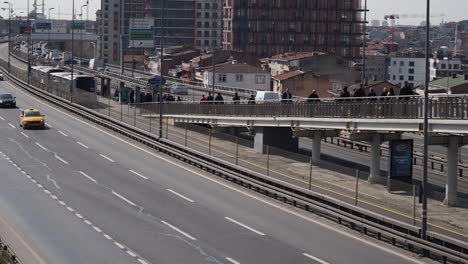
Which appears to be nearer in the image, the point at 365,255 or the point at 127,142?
the point at 365,255

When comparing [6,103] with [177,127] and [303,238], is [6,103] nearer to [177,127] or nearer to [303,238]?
[177,127]

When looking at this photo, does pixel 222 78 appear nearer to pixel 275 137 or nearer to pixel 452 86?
pixel 452 86

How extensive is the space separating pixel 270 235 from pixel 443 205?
7463mm

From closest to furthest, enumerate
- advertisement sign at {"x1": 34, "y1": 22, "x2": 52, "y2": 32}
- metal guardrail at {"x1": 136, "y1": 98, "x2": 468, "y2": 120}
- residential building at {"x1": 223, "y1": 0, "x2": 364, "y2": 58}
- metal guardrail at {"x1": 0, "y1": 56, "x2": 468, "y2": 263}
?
metal guardrail at {"x1": 0, "y1": 56, "x2": 468, "y2": 263} → metal guardrail at {"x1": 136, "y1": 98, "x2": 468, "y2": 120} → residential building at {"x1": 223, "y1": 0, "x2": 364, "y2": 58} → advertisement sign at {"x1": 34, "y1": 22, "x2": 52, "y2": 32}

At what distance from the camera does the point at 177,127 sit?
5534cm

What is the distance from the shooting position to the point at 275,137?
45.6 metres

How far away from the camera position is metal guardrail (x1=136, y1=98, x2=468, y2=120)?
29.5 meters

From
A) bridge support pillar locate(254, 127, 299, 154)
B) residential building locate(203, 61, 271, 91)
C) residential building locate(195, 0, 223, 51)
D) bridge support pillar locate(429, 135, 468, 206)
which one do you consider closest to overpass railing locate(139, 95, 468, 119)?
bridge support pillar locate(254, 127, 299, 154)

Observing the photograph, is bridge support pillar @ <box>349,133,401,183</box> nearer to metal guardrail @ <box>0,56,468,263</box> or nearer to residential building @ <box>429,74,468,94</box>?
metal guardrail @ <box>0,56,468,263</box>

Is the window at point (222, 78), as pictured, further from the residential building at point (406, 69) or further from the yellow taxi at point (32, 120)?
the residential building at point (406, 69)

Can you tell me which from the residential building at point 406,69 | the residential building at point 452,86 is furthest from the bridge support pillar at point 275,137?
the residential building at point 406,69

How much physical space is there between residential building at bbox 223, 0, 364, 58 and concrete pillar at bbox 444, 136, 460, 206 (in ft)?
416

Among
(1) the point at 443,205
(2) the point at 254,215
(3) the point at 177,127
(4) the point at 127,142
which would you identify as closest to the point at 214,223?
(2) the point at 254,215

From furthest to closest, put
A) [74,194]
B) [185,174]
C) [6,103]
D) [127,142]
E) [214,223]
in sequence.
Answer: [6,103] → [127,142] → [185,174] → [74,194] → [214,223]
